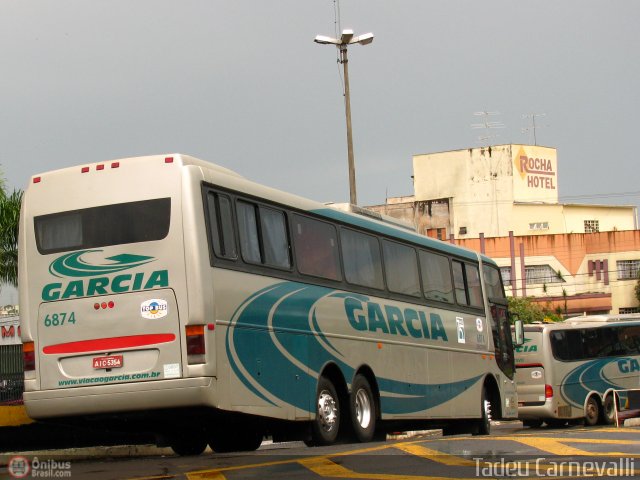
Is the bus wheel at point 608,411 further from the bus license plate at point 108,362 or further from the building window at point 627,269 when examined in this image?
the building window at point 627,269

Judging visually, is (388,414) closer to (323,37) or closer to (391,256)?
(391,256)

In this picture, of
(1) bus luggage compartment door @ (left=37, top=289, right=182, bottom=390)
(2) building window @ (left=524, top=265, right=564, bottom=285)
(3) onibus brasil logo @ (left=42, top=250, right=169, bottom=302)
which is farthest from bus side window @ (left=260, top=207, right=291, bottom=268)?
(2) building window @ (left=524, top=265, right=564, bottom=285)

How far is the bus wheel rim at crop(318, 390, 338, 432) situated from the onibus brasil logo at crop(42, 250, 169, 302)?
3431mm

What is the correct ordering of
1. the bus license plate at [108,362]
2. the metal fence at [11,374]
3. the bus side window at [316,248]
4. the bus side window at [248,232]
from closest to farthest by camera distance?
1. the bus license plate at [108,362]
2. the bus side window at [248,232]
3. the bus side window at [316,248]
4. the metal fence at [11,374]

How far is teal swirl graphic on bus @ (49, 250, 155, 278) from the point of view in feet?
42.0

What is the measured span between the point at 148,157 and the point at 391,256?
595 centimetres

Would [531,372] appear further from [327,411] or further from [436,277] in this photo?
[327,411]

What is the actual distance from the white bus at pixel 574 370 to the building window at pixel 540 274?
130ft

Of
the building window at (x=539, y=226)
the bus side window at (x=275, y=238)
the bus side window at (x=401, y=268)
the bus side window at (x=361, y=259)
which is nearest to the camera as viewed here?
the bus side window at (x=275, y=238)

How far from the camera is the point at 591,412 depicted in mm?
33094

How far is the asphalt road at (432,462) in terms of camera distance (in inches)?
374

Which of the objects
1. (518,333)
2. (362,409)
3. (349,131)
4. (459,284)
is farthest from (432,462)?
(349,131)

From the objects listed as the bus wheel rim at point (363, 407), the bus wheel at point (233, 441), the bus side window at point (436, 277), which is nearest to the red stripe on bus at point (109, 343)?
the bus wheel at point (233, 441)

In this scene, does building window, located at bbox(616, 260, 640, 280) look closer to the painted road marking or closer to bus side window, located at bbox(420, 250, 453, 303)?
bus side window, located at bbox(420, 250, 453, 303)
